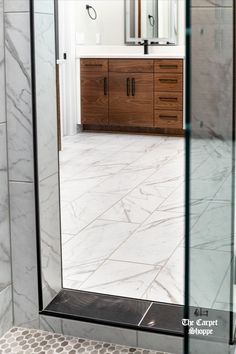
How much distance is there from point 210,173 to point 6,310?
1.19 metres

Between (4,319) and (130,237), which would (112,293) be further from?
(130,237)

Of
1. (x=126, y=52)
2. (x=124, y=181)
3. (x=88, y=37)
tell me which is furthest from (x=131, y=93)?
(x=124, y=181)

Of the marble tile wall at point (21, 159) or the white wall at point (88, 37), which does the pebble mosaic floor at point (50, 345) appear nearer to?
the marble tile wall at point (21, 159)

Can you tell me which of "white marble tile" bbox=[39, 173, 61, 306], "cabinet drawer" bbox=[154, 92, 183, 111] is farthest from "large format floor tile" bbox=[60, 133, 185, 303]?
"cabinet drawer" bbox=[154, 92, 183, 111]

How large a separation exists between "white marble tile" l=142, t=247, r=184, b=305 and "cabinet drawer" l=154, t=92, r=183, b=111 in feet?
12.2

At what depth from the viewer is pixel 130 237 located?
3.00 meters

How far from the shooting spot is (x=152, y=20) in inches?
269

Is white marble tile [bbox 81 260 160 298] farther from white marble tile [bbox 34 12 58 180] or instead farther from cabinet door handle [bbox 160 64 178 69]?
cabinet door handle [bbox 160 64 178 69]

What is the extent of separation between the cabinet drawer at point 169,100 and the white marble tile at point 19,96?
14.5 feet

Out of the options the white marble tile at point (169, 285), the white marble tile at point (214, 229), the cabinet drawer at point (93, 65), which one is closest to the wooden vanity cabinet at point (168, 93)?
the cabinet drawer at point (93, 65)

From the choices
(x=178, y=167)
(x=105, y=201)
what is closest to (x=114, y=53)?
(x=178, y=167)

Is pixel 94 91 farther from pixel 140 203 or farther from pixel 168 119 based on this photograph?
pixel 140 203

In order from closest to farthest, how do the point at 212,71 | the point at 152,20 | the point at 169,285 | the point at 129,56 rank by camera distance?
the point at 212,71 → the point at 169,285 → the point at 129,56 → the point at 152,20

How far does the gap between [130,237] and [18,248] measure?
3.53 feet
